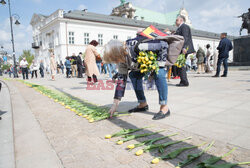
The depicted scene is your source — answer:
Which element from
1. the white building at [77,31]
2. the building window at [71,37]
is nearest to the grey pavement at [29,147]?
the white building at [77,31]

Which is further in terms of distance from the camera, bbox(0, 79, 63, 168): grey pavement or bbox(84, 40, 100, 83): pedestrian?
bbox(84, 40, 100, 83): pedestrian

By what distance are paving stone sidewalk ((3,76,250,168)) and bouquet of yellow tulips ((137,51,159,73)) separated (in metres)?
0.88

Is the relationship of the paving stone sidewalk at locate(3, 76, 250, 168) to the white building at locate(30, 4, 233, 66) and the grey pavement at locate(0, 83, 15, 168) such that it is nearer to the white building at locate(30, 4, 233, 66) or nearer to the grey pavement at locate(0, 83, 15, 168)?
the grey pavement at locate(0, 83, 15, 168)

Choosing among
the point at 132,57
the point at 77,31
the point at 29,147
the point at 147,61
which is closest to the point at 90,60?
the point at 132,57

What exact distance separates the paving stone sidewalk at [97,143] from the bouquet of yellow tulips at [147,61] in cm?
88

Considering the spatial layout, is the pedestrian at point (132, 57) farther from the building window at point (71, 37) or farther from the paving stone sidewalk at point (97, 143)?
the building window at point (71, 37)

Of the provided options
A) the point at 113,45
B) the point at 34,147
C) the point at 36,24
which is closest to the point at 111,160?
the point at 34,147

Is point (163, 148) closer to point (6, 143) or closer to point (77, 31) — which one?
point (6, 143)

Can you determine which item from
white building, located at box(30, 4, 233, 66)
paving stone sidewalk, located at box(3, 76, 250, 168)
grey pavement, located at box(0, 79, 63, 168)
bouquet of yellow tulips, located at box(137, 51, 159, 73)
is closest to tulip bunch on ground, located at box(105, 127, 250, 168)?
paving stone sidewalk, located at box(3, 76, 250, 168)

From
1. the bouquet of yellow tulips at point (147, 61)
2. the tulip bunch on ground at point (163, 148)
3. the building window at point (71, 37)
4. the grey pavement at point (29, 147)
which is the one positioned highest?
the building window at point (71, 37)

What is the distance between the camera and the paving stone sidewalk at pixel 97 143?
74.5 inches

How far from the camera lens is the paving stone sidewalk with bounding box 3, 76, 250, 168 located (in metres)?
1.89

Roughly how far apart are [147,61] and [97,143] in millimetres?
1390

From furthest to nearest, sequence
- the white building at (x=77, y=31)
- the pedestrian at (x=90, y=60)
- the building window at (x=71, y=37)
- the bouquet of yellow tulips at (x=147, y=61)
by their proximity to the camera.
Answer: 1. the building window at (x=71, y=37)
2. the white building at (x=77, y=31)
3. the pedestrian at (x=90, y=60)
4. the bouquet of yellow tulips at (x=147, y=61)
